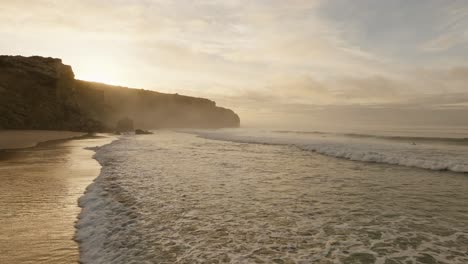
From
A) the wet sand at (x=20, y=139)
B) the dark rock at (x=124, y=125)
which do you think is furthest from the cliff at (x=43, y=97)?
the dark rock at (x=124, y=125)

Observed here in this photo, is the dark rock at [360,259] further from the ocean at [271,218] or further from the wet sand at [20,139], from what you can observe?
the wet sand at [20,139]

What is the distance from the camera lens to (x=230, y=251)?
505 centimetres

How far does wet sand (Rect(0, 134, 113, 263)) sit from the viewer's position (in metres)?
4.80

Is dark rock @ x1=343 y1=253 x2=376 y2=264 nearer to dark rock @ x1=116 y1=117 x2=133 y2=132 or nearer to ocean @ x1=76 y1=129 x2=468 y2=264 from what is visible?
ocean @ x1=76 y1=129 x2=468 y2=264

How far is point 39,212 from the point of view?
681 cm

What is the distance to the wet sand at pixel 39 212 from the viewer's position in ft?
15.8

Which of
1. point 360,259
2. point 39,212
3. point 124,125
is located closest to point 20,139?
point 39,212

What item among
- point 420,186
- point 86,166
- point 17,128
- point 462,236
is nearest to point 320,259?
point 462,236

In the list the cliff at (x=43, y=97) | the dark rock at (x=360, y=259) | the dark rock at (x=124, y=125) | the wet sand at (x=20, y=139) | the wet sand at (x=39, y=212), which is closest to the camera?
the dark rock at (x=360, y=259)

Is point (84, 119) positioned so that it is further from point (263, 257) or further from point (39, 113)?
point (263, 257)

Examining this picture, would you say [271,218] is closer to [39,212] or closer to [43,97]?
[39,212]

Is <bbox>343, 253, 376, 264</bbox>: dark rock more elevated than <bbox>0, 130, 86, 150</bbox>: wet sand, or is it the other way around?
<bbox>343, 253, 376, 264</bbox>: dark rock

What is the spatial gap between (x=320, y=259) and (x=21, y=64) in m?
51.4

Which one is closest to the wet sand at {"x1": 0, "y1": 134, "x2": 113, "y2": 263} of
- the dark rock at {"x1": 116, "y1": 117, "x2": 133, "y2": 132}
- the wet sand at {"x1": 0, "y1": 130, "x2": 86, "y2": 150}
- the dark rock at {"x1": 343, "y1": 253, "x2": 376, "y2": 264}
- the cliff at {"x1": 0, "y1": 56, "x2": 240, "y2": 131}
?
the dark rock at {"x1": 343, "y1": 253, "x2": 376, "y2": 264}
